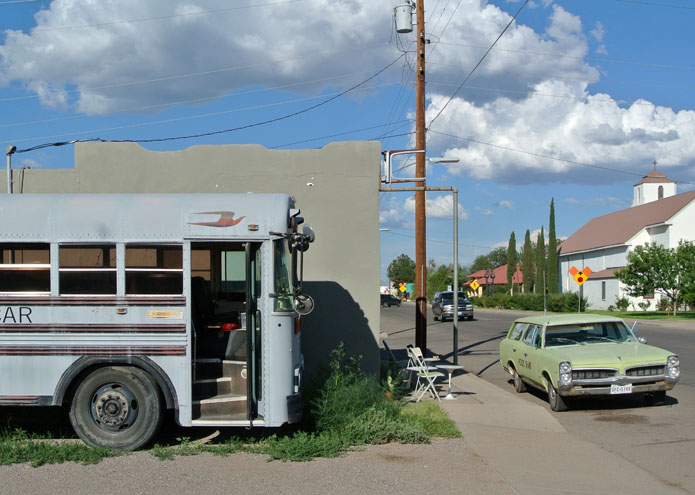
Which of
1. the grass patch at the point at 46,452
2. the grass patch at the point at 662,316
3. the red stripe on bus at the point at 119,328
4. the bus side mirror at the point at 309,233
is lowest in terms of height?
the grass patch at the point at 662,316

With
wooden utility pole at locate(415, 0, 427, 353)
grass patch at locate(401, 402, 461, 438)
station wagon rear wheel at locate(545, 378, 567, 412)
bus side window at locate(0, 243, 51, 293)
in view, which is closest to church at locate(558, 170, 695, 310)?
wooden utility pole at locate(415, 0, 427, 353)

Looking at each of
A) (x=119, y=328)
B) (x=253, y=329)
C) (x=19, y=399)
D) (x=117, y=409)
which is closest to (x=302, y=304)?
(x=253, y=329)

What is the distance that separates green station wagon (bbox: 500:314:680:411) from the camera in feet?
35.3

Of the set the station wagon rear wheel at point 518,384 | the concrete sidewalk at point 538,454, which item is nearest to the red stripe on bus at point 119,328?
the concrete sidewalk at point 538,454

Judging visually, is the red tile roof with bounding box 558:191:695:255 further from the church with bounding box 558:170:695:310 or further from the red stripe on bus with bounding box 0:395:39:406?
the red stripe on bus with bounding box 0:395:39:406

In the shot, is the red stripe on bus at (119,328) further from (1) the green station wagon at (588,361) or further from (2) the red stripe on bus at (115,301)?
(1) the green station wagon at (588,361)

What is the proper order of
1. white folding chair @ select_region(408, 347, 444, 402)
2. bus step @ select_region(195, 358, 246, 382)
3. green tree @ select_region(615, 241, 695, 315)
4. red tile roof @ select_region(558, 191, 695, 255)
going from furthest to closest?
red tile roof @ select_region(558, 191, 695, 255) → green tree @ select_region(615, 241, 695, 315) → white folding chair @ select_region(408, 347, 444, 402) → bus step @ select_region(195, 358, 246, 382)

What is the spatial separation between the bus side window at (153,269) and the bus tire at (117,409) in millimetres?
953

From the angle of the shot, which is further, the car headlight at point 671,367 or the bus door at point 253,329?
the car headlight at point 671,367

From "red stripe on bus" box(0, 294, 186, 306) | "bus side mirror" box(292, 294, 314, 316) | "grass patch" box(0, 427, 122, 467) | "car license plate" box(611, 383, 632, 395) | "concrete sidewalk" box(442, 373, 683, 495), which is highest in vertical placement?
"red stripe on bus" box(0, 294, 186, 306)

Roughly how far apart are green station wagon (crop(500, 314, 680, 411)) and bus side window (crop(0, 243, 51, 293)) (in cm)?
746

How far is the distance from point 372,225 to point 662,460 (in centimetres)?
593

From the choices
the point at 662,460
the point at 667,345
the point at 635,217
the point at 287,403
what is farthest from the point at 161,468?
the point at 635,217

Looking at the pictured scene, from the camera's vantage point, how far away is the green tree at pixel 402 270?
452 feet
